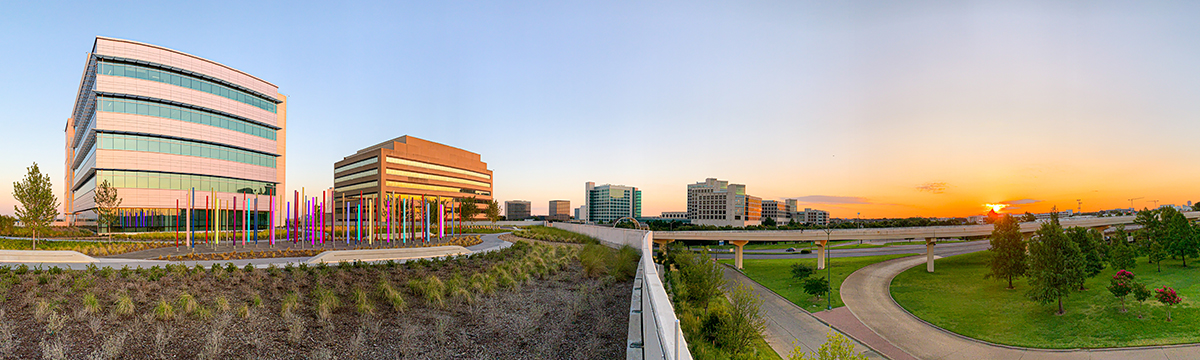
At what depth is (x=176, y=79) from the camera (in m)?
46.4

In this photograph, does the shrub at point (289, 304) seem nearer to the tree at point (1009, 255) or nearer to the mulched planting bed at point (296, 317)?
the mulched planting bed at point (296, 317)

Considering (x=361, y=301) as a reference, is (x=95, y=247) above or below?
above

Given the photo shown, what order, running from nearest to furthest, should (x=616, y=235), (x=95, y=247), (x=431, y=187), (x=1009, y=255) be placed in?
(x=95, y=247), (x=616, y=235), (x=1009, y=255), (x=431, y=187)

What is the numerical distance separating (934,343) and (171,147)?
219 ft

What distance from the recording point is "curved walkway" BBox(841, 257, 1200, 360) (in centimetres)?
2402

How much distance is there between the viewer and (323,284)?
1384 cm

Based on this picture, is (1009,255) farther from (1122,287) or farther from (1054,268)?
(1122,287)

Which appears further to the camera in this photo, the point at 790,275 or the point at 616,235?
the point at 790,275

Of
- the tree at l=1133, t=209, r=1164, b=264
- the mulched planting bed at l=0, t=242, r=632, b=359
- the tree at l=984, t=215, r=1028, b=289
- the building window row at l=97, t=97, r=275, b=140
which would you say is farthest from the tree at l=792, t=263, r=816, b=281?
the building window row at l=97, t=97, r=275, b=140

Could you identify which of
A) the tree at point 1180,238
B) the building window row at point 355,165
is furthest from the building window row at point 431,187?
the tree at point 1180,238

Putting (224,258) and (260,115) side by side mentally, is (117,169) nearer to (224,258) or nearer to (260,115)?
(260,115)

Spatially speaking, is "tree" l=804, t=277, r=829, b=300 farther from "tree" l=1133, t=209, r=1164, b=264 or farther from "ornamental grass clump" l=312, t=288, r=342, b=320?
"ornamental grass clump" l=312, t=288, r=342, b=320

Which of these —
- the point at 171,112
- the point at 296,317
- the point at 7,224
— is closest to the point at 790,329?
the point at 296,317

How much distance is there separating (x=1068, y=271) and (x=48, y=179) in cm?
6487
